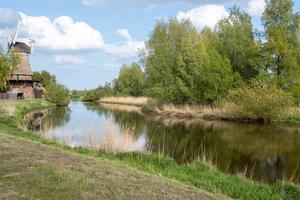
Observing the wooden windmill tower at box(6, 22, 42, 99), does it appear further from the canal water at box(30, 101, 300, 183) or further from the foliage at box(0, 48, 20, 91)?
the canal water at box(30, 101, 300, 183)

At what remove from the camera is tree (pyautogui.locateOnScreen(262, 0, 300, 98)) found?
36.7m

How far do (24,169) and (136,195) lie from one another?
2.54m

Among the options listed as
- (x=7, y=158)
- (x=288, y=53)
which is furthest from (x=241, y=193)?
(x=288, y=53)

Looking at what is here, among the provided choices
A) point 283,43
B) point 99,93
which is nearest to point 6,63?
point 283,43

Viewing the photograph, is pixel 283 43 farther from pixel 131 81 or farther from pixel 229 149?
pixel 131 81

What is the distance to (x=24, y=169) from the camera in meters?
8.05

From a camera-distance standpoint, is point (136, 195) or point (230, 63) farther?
point (230, 63)

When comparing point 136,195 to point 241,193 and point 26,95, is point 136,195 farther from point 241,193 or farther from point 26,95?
point 26,95

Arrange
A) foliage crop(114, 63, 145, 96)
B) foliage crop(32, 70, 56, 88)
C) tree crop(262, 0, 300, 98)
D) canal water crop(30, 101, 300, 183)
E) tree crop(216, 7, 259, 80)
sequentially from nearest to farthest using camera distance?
1. canal water crop(30, 101, 300, 183)
2. tree crop(262, 0, 300, 98)
3. tree crop(216, 7, 259, 80)
4. foliage crop(114, 63, 145, 96)
5. foliage crop(32, 70, 56, 88)

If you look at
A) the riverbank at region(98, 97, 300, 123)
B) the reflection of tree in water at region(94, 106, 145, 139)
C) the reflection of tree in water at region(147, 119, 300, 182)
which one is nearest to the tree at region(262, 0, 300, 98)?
the riverbank at region(98, 97, 300, 123)

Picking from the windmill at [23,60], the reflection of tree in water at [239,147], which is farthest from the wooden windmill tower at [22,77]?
the reflection of tree in water at [239,147]

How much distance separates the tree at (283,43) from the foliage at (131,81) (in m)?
32.0

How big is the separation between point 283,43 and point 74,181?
32896mm

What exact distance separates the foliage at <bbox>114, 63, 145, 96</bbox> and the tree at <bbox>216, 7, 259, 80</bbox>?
1017 inches
